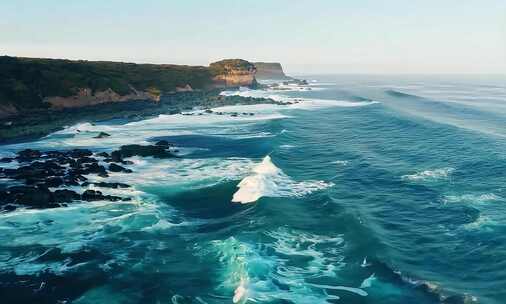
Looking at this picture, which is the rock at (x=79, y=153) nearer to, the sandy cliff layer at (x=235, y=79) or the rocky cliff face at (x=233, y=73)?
the rocky cliff face at (x=233, y=73)

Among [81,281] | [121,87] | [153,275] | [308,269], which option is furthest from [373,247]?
[121,87]

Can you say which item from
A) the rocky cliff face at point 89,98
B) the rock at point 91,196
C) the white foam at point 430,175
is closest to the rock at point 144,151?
the rock at point 91,196

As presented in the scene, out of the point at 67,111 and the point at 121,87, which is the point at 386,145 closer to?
the point at 67,111

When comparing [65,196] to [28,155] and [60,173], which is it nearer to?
[60,173]

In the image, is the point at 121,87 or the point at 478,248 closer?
the point at 478,248

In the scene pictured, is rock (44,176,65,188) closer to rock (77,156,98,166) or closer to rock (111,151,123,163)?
rock (77,156,98,166)

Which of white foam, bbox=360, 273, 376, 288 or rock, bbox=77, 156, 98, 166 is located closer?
white foam, bbox=360, 273, 376, 288

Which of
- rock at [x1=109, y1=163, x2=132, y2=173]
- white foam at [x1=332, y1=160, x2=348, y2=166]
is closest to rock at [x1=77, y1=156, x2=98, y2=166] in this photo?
rock at [x1=109, y1=163, x2=132, y2=173]
